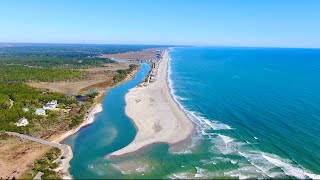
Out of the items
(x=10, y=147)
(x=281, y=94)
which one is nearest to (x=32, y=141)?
(x=10, y=147)

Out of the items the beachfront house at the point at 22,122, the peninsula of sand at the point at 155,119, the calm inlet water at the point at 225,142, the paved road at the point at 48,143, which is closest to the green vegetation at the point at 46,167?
the paved road at the point at 48,143

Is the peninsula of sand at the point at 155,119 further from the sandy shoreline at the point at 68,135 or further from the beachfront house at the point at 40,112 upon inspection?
the beachfront house at the point at 40,112

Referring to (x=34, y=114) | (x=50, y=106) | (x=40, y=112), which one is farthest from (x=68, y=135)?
(x=50, y=106)

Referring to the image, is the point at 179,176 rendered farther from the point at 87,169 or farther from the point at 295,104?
the point at 295,104

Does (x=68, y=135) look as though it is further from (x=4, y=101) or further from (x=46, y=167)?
(x=4, y=101)

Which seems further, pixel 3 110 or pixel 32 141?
pixel 3 110
